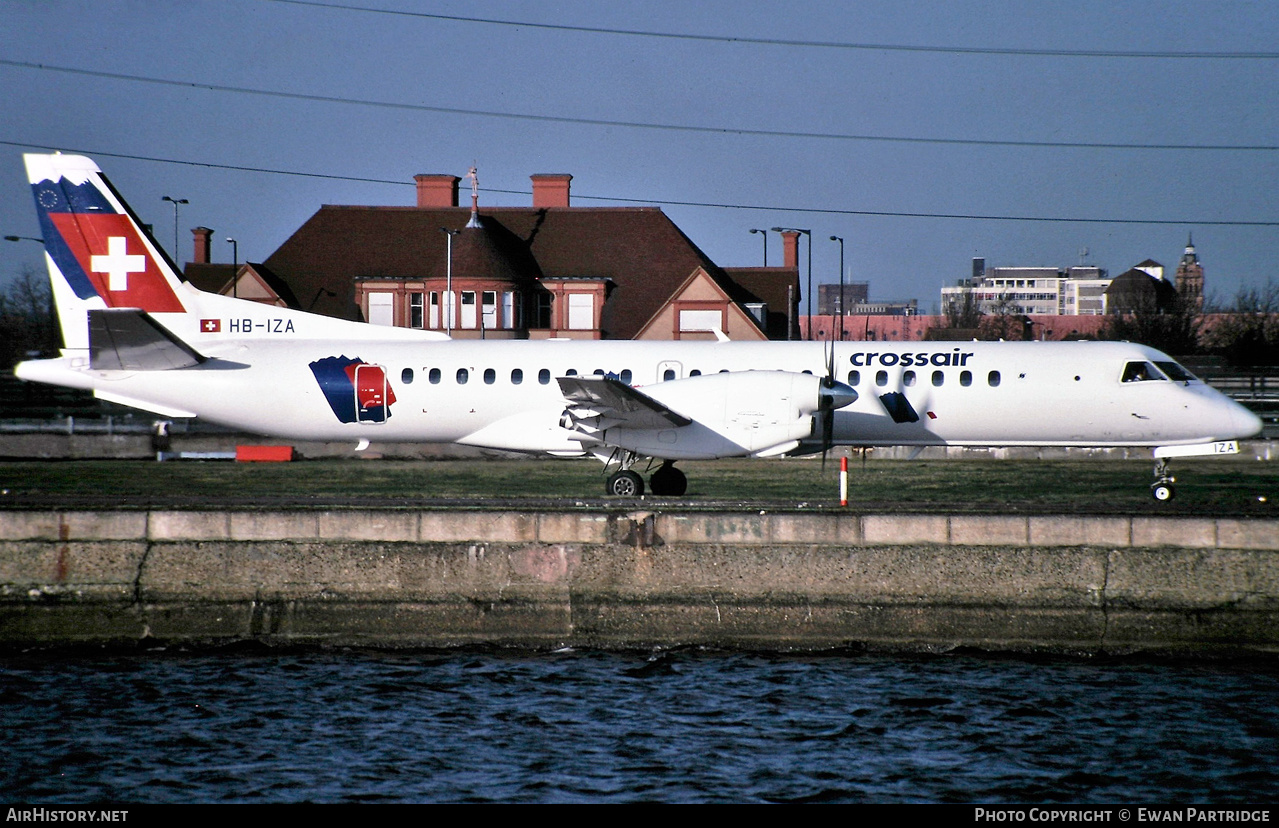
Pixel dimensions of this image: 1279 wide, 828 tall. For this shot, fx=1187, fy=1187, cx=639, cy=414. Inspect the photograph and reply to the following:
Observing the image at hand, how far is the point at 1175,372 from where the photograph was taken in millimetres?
25109

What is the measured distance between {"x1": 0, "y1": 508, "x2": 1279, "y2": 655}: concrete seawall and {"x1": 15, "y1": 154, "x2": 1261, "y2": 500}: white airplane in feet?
21.6

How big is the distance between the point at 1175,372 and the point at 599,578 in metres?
14.6

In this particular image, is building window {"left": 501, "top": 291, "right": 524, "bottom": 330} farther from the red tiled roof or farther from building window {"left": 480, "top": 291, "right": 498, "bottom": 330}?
the red tiled roof

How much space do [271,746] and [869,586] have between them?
837cm

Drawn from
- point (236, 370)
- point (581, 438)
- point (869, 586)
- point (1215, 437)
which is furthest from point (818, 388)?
point (236, 370)

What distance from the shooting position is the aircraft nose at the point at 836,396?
23.3 meters

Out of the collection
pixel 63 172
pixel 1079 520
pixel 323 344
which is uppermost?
pixel 63 172

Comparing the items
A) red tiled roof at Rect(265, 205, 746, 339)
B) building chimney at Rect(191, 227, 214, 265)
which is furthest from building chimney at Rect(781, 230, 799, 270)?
building chimney at Rect(191, 227, 214, 265)

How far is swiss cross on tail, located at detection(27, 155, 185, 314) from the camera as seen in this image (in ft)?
84.8

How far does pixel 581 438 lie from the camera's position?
2439 centimetres

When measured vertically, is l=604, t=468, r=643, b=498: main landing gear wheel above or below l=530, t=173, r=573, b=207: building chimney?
below

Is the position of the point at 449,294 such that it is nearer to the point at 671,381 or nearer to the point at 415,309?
the point at 415,309

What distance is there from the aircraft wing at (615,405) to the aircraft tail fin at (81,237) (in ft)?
34.9

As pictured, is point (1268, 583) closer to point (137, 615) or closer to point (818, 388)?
point (818, 388)
